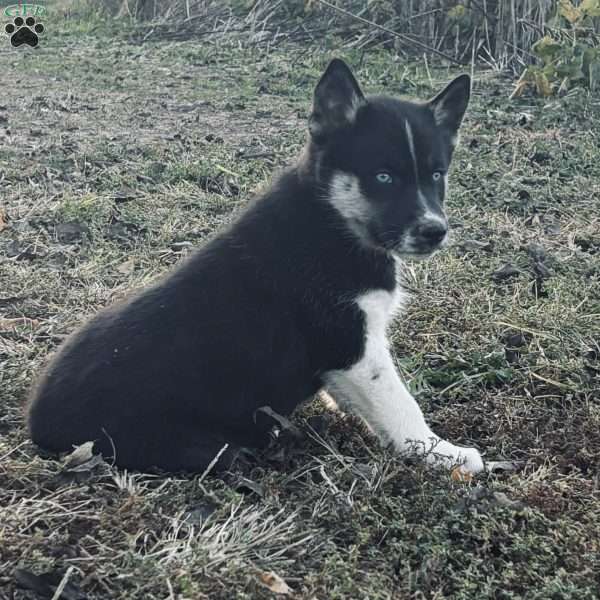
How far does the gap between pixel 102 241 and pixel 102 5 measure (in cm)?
1173

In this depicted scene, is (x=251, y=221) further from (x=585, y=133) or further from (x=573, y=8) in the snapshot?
(x=573, y=8)

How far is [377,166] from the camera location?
375cm

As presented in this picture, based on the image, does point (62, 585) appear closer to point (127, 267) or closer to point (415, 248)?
point (415, 248)

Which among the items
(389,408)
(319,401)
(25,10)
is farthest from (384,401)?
(25,10)

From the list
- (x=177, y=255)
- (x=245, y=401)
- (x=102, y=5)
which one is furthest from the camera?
(x=102, y=5)

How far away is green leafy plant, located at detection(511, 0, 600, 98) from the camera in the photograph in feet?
28.9

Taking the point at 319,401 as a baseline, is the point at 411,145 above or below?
above

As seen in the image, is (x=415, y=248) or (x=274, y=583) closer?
(x=274, y=583)

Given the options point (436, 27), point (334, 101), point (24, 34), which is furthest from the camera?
point (24, 34)

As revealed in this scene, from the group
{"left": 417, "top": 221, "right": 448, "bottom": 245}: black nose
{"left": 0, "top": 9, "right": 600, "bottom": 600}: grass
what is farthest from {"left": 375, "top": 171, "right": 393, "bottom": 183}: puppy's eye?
{"left": 0, "top": 9, "right": 600, "bottom": 600}: grass

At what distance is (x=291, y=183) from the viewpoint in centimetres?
391

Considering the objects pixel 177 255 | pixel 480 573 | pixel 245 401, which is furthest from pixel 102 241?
pixel 480 573

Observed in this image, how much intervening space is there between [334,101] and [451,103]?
68cm

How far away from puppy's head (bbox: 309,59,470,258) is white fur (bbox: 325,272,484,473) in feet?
1.10
